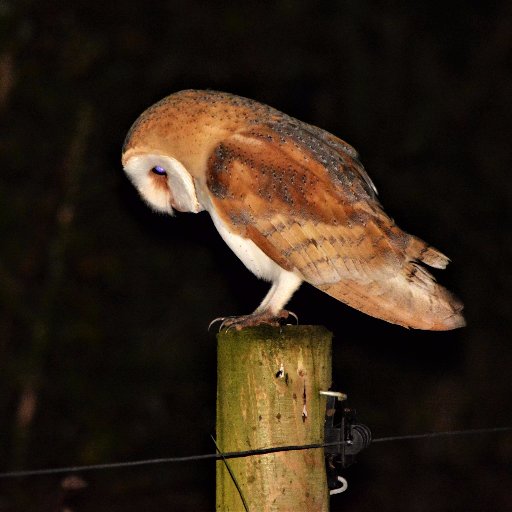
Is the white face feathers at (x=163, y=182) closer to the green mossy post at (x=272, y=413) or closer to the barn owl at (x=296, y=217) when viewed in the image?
the barn owl at (x=296, y=217)

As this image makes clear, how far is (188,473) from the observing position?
5953 millimetres

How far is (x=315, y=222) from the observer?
2.59 m

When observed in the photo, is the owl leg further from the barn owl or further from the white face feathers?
the white face feathers

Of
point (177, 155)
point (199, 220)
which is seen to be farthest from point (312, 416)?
point (199, 220)

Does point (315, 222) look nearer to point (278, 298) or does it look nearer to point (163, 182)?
point (278, 298)

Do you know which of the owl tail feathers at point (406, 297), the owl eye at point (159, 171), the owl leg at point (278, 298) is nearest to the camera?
the owl tail feathers at point (406, 297)

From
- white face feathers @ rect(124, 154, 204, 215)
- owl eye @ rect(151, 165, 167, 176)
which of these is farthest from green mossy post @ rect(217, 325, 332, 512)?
owl eye @ rect(151, 165, 167, 176)

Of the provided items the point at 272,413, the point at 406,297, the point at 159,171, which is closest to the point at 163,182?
the point at 159,171

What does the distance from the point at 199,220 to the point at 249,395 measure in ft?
8.11

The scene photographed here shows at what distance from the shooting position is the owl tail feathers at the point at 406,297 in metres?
2.49

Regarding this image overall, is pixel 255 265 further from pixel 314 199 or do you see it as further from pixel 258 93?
pixel 258 93

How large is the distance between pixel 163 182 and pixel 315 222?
588 mm

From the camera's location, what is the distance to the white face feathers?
2764 mm

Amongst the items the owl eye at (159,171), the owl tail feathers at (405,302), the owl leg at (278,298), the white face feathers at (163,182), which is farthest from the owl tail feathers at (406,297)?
the owl eye at (159,171)
